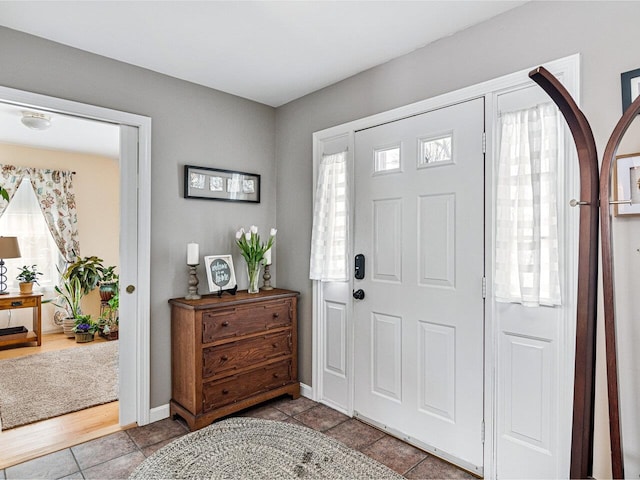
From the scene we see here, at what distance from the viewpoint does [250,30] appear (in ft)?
7.38

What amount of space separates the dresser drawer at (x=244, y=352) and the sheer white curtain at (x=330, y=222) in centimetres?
58

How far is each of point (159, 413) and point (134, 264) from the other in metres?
1.08

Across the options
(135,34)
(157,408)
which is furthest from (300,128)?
(157,408)

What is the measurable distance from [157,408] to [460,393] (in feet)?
6.79

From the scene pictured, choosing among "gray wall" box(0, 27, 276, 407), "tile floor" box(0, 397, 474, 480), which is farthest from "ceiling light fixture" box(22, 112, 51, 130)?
"tile floor" box(0, 397, 474, 480)

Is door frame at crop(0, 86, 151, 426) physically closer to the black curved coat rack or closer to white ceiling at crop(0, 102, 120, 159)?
white ceiling at crop(0, 102, 120, 159)

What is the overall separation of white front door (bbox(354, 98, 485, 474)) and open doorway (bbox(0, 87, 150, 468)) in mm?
1486

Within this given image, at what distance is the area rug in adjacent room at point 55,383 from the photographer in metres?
2.91

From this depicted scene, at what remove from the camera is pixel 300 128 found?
3281 millimetres

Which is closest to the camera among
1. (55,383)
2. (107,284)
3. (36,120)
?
(55,383)

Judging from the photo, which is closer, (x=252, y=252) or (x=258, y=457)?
(x=258, y=457)

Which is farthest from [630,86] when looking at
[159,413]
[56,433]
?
[56,433]

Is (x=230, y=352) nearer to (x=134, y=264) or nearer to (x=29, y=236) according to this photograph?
(x=134, y=264)

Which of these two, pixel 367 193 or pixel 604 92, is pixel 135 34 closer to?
pixel 367 193
